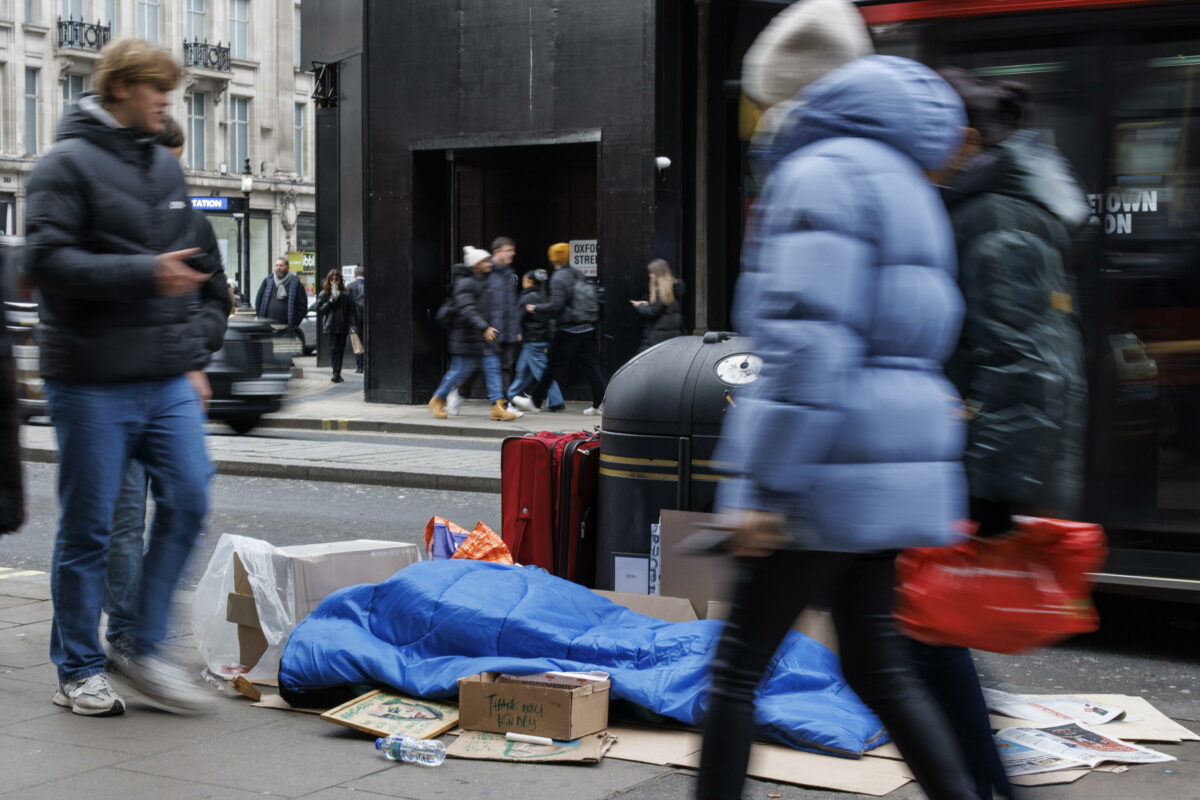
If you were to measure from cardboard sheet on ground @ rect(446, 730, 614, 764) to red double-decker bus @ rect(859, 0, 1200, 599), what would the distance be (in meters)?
2.72

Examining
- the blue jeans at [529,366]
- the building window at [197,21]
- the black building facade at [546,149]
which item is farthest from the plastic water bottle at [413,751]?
the building window at [197,21]

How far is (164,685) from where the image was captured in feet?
14.5

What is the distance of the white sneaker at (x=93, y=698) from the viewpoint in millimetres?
4504

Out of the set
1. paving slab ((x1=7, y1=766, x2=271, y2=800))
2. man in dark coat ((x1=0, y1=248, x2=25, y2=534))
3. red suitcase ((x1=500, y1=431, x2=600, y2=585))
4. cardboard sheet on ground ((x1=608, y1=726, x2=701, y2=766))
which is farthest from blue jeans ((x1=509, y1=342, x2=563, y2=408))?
man in dark coat ((x1=0, y1=248, x2=25, y2=534))

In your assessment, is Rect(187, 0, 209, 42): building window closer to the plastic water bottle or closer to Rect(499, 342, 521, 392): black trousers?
Rect(499, 342, 521, 392): black trousers

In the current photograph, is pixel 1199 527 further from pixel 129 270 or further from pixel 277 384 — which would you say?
pixel 277 384

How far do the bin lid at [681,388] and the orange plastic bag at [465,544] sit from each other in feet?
2.37

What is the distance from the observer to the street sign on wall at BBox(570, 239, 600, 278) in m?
18.6

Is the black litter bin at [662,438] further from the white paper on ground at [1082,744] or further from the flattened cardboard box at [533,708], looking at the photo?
the white paper on ground at [1082,744]

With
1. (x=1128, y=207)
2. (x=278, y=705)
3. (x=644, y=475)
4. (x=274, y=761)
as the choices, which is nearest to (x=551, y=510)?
(x=644, y=475)

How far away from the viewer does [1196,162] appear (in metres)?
5.88

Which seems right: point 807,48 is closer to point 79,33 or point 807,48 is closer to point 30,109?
point 30,109

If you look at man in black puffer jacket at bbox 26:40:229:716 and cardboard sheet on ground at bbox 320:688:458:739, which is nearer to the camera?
man in black puffer jacket at bbox 26:40:229:716

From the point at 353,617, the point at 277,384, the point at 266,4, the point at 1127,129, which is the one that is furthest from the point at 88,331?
the point at 266,4
